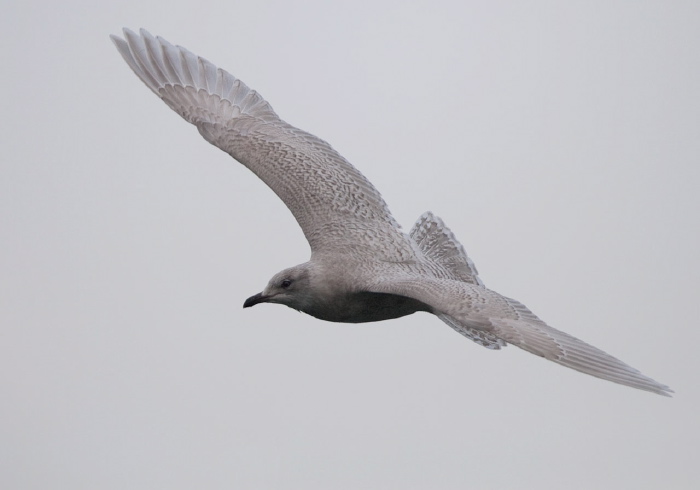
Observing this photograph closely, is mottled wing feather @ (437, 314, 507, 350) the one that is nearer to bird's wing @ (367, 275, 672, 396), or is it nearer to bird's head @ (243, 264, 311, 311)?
bird's wing @ (367, 275, 672, 396)

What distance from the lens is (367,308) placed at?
35.6 ft

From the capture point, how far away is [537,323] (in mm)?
9891

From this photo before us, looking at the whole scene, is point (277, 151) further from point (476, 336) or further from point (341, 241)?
point (476, 336)

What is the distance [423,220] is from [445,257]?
62 centimetres

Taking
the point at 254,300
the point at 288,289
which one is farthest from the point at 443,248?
the point at 254,300

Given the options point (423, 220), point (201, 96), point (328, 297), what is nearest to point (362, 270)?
point (328, 297)

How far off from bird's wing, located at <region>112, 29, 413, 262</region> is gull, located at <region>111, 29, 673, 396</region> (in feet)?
0.04

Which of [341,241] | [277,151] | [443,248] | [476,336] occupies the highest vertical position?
[277,151]

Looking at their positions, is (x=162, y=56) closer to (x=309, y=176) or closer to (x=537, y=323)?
(x=309, y=176)

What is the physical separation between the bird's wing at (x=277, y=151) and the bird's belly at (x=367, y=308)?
2.24 ft

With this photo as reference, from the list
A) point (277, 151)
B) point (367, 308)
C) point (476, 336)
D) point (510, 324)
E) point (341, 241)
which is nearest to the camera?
point (510, 324)

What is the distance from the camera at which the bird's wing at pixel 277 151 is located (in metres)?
11.8

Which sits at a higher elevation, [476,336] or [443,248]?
[443,248]

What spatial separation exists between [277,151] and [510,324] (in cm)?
407
